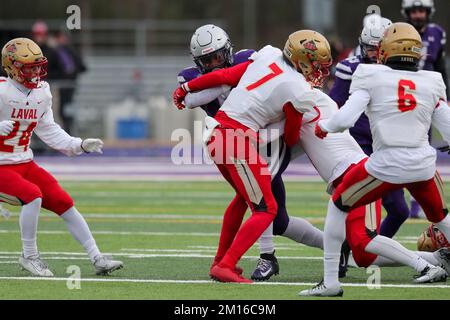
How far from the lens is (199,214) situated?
1166cm

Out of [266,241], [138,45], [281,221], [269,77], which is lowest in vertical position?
[138,45]

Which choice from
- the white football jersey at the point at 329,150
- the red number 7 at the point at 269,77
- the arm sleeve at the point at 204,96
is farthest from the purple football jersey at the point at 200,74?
the white football jersey at the point at 329,150

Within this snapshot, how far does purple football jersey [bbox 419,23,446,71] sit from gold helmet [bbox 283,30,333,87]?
3.60 m

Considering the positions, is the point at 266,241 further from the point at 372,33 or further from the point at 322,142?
the point at 372,33

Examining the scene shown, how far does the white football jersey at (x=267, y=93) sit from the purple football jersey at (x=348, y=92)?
1210 mm

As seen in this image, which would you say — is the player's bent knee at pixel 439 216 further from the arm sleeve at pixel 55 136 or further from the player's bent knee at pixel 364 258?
the arm sleeve at pixel 55 136

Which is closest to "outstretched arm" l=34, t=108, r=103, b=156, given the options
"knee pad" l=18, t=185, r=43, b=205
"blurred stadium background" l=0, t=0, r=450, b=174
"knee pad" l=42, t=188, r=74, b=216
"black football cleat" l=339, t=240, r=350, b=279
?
"knee pad" l=42, t=188, r=74, b=216

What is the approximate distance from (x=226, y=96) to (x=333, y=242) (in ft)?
4.63

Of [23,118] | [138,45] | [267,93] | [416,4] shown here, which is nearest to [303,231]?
[267,93]

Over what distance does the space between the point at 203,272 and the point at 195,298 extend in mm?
1188

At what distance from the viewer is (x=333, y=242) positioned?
22.2ft

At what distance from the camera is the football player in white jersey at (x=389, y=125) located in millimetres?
6727

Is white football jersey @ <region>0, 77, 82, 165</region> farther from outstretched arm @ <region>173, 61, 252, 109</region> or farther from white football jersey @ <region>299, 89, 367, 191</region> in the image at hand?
white football jersey @ <region>299, 89, 367, 191</region>

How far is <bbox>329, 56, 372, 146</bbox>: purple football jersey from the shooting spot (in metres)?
8.67
